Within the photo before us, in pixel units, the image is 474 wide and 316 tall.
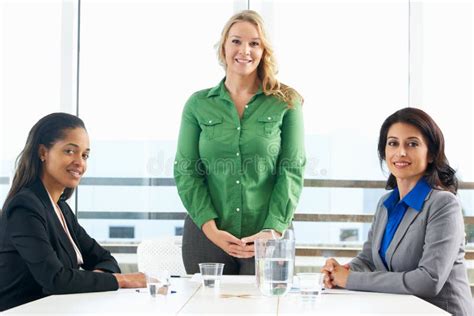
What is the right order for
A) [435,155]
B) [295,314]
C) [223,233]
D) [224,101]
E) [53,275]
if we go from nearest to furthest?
[295,314] < [53,275] < [435,155] < [223,233] < [224,101]

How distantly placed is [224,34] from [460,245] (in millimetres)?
1224

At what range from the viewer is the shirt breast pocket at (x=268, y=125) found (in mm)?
2971

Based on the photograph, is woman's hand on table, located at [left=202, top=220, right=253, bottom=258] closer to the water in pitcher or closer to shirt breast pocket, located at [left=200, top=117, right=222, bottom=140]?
shirt breast pocket, located at [left=200, top=117, right=222, bottom=140]

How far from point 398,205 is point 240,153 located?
69 centimetres

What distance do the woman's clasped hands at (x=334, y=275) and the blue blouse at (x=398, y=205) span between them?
244 millimetres

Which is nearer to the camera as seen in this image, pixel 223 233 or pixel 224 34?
pixel 223 233

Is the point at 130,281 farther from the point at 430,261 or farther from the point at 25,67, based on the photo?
the point at 25,67

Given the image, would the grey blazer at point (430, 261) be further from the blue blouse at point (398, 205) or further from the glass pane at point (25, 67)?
the glass pane at point (25, 67)

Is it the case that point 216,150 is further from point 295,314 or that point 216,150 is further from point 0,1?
point 0,1

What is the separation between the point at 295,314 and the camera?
73.3 inches

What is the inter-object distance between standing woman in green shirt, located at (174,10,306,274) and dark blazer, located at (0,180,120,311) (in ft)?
1.84

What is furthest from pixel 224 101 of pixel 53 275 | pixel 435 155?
pixel 53 275

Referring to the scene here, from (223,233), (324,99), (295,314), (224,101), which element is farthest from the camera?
(324,99)

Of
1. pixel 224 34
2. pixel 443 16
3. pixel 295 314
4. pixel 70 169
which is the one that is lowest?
pixel 295 314
